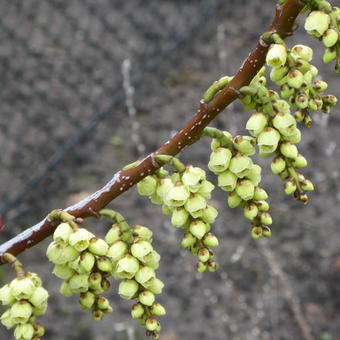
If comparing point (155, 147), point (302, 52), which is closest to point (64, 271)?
A: point (302, 52)

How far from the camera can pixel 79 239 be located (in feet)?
3.09

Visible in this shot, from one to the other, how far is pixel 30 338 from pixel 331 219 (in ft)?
8.77

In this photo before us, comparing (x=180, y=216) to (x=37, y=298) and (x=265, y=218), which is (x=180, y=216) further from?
(x=37, y=298)

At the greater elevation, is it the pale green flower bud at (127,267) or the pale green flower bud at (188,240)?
the pale green flower bud at (127,267)

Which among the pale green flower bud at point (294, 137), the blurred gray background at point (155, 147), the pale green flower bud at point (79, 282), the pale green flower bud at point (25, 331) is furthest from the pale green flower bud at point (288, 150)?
the blurred gray background at point (155, 147)

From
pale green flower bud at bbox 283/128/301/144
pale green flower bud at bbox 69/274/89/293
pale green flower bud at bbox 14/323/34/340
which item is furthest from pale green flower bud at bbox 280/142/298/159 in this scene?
pale green flower bud at bbox 14/323/34/340

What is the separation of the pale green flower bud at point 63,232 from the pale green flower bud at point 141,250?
0.09 meters

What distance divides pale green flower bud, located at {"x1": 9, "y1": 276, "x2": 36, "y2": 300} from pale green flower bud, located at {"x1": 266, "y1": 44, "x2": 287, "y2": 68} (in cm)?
47

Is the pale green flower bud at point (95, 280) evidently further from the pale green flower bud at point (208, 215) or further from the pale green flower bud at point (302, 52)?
the pale green flower bud at point (302, 52)

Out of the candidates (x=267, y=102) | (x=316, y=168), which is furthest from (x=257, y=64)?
(x=316, y=168)

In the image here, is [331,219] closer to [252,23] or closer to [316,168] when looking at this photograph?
[316,168]

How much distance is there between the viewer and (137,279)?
974 mm

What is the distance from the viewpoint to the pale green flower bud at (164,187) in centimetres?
97

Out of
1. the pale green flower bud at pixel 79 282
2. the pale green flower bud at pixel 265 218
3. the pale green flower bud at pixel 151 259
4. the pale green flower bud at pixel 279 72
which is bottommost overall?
the pale green flower bud at pixel 265 218
